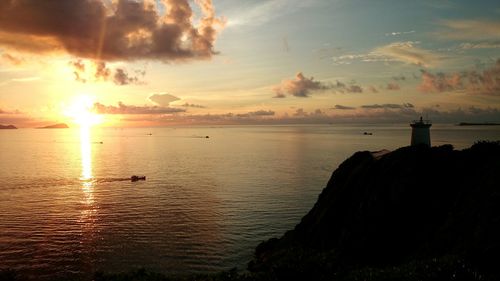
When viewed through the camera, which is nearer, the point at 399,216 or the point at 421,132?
the point at 399,216

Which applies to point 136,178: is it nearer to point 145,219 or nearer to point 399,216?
point 145,219

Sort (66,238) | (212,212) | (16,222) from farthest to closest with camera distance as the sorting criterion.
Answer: (212,212)
(16,222)
(66,238)

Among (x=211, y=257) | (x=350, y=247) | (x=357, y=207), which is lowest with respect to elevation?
(x=211, y=257)

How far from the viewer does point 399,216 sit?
38.1 meters

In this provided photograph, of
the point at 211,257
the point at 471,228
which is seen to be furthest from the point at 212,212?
the point at 471,228

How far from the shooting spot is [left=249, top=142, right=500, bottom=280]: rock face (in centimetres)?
3081

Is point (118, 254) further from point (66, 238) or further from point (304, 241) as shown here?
point (304, 241)

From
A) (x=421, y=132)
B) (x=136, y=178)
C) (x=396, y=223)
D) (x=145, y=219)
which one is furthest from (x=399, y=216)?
(x=136, y=178)

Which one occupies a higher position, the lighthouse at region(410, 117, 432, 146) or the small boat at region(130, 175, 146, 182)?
the lighthouse at region(410, 117, 432, 146)

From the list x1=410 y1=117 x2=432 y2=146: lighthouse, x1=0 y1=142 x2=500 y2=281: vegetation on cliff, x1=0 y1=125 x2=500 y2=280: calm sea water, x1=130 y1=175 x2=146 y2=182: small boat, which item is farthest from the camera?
x1=130 y1=175 x2=146 y2=182: small boat

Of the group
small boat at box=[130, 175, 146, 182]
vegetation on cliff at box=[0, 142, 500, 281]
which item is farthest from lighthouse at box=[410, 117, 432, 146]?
small boat at box=[130, 175, 146, 182]

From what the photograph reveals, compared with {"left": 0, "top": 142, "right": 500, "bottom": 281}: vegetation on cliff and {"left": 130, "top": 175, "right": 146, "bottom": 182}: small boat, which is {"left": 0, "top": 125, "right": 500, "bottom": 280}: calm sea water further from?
{"left": 0, "top": 142, "right": 500, "bottom": 281}: vegetation on cliff

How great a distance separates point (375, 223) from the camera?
38094 millimetres

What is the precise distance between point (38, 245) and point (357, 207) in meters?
41.8
